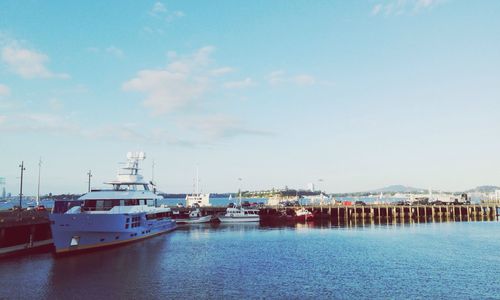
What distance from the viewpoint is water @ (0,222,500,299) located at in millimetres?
33281

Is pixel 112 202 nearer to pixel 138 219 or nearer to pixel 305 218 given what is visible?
pixel 138 219

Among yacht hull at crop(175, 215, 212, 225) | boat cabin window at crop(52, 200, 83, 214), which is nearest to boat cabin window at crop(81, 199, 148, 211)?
boat cabin window at crop(52, 200, 83, 214)

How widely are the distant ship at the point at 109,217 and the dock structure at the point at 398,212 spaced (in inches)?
2170

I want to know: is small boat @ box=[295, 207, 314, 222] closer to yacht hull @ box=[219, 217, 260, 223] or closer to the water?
yacht hull @ box=[219, 217, 260, 223]

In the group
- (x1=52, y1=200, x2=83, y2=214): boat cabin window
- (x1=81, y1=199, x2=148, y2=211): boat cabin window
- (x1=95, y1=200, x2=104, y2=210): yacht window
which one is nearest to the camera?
(x1=52, y1=200, x2=83, y2=214): boat cabin window

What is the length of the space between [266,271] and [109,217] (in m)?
26.6

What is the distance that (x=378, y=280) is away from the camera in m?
37.7

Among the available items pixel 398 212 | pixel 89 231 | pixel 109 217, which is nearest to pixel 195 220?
pixel 109 217

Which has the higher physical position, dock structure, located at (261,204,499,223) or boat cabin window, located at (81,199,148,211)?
boat cabin window, located at (81,199,148,211)

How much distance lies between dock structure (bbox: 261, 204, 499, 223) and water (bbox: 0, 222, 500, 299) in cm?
5473

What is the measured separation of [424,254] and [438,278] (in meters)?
14.3

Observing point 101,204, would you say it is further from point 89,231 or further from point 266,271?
point 266,271

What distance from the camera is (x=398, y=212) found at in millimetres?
127875

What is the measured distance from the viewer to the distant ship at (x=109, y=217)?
5059 centimetres
